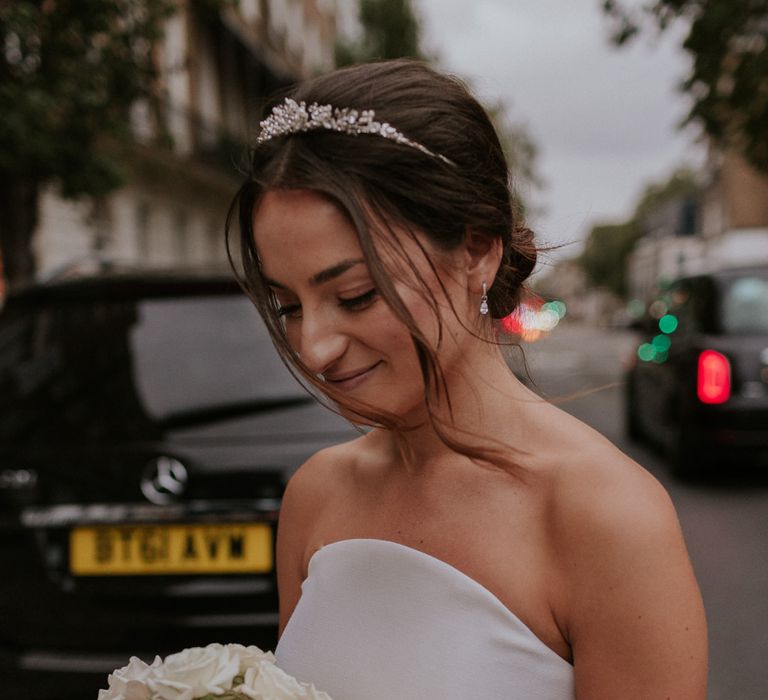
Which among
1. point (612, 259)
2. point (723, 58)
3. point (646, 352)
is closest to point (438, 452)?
point (646, 352)

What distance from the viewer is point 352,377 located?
1342 mm

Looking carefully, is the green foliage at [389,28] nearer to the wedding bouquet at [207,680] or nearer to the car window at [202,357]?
the car window at [202,357]

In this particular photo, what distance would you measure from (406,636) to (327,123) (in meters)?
0.73

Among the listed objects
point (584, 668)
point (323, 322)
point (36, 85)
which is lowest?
point (584, 668)

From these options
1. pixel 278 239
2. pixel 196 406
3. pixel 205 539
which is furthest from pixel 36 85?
pixel 278 239

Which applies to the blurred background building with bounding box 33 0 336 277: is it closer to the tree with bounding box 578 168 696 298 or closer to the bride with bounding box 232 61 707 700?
the bride with bounding box 232 61 707 700

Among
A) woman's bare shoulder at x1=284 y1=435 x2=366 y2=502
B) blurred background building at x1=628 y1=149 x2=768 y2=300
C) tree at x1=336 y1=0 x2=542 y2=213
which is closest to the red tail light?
blurred background building at x1=628 y1=149 x2=768 y2=300

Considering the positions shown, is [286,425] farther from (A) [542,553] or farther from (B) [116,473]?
(A) [542,553]

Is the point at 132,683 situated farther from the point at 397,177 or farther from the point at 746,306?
the point at 746,306

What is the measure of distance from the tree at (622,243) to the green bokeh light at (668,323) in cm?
9597

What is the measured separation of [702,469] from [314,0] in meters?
36.8

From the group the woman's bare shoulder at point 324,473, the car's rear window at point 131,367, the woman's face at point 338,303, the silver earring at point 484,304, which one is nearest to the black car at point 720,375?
the car's rear window at point 131,367

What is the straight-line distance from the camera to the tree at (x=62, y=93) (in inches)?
240

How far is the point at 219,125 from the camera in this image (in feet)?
84.2
